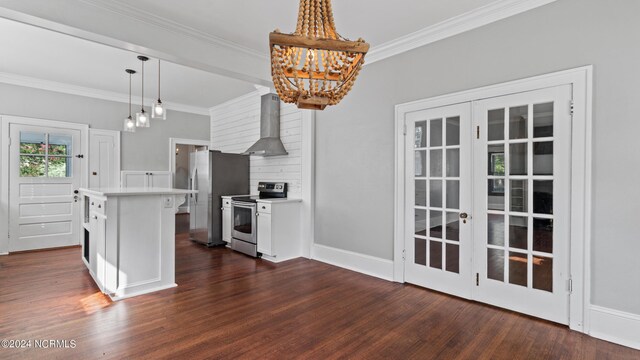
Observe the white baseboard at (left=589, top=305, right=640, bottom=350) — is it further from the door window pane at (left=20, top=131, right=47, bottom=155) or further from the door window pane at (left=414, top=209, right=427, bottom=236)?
the door window pane at (left=20, top=131, right=47, bottom=155)

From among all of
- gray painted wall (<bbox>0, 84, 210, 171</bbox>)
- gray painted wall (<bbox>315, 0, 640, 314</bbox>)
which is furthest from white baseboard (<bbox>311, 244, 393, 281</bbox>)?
gray painted wall (<bbox>0, 84, 210, 171</bbox>)

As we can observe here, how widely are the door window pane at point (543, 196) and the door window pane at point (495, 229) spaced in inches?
12.0

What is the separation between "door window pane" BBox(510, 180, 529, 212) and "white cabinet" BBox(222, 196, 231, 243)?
13.7 ft

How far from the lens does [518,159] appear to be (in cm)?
279

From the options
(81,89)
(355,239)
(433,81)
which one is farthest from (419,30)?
(81,89)

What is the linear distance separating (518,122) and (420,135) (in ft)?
3.13

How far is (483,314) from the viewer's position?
9.11 ft

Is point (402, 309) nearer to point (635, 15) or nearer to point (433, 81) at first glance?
point (433, 81)

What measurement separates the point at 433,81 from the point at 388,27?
76cm

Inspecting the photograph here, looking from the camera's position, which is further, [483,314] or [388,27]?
[388,27]

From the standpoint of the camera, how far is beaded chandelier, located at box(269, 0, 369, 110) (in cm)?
135

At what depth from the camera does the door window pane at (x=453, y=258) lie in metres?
3.17

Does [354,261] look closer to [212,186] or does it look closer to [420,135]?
[420,135]

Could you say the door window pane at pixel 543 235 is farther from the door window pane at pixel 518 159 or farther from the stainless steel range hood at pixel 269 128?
the stainless steel range hood at pixel 269 128
